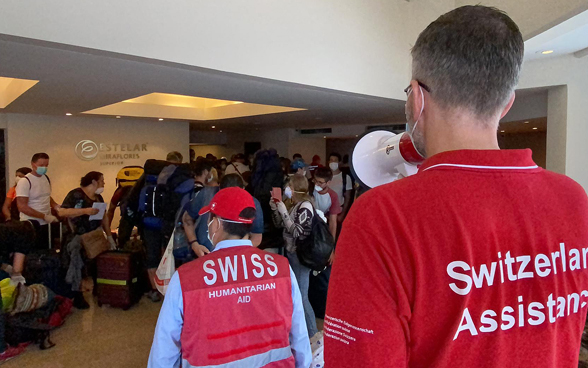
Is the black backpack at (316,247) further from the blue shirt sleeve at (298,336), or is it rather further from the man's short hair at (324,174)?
the blue shirt sleeve at (298,336)

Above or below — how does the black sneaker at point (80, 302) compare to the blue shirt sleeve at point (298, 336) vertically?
below

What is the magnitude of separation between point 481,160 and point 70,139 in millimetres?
8676

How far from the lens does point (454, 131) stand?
761 millimetres

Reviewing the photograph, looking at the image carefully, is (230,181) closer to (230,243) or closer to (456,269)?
(230,243)

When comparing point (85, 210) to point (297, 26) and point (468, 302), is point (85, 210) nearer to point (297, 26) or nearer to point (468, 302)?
point (297, 26)

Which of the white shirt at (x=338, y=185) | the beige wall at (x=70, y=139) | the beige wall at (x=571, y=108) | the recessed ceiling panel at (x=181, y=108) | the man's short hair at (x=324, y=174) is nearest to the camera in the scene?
the man's short hair at (x=324, y=174)

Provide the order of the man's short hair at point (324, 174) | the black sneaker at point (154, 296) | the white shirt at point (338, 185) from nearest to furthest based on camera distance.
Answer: the man's short hair at point (324, 174) < the black sneaker at point (154, 296) < the white shirt at point (338, 185)

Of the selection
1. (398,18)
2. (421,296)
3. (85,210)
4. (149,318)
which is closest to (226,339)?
(421,296)

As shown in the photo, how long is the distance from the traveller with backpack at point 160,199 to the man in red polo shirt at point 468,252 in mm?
3786

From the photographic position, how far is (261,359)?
165 centimetres

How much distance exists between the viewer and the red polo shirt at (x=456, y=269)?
2.12 ft

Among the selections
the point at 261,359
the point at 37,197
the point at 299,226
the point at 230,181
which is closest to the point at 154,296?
the point at 37,197

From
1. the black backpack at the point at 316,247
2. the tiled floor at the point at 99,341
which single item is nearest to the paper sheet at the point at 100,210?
the tiled floor at the point at 99,341

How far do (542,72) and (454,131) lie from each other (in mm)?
5382
